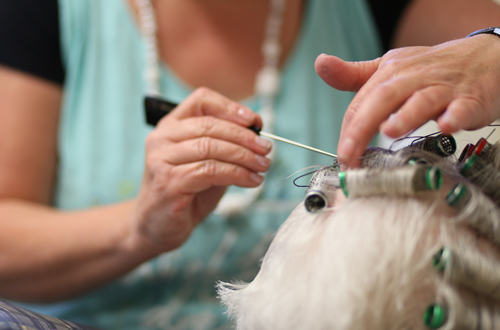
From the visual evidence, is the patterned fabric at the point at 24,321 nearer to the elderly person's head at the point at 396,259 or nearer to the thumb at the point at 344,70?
the elderly person's head at the point at 396,259

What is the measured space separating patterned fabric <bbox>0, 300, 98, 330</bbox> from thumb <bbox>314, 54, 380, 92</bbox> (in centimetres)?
32

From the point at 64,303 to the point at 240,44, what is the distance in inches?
22.5

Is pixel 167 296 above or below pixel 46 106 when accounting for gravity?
below

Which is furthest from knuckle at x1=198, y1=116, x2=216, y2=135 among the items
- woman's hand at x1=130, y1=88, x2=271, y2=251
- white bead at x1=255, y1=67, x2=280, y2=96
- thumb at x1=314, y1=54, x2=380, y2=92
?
white bead at x1=255, y1=67, x2=280, y2=96

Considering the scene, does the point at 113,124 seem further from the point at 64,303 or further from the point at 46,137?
the point at 64,303

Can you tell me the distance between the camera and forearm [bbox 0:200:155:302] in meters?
0.57

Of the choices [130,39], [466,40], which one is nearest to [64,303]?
[130,39]

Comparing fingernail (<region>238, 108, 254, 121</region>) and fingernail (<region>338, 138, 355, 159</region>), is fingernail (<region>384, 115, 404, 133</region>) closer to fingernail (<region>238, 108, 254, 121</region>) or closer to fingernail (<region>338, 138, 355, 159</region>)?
fingernail (<region>338, 138, 355, 159</region>)

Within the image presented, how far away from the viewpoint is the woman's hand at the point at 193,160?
0.44 m

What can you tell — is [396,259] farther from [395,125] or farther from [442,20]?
[442,20]

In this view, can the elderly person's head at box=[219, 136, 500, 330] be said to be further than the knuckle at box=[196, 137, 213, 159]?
No

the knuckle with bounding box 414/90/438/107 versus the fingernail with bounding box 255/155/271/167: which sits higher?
the fingernail with bounding box 255/155/271/167

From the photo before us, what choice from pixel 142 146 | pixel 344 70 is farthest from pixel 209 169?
pixel 142 146

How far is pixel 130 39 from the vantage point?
72cm
